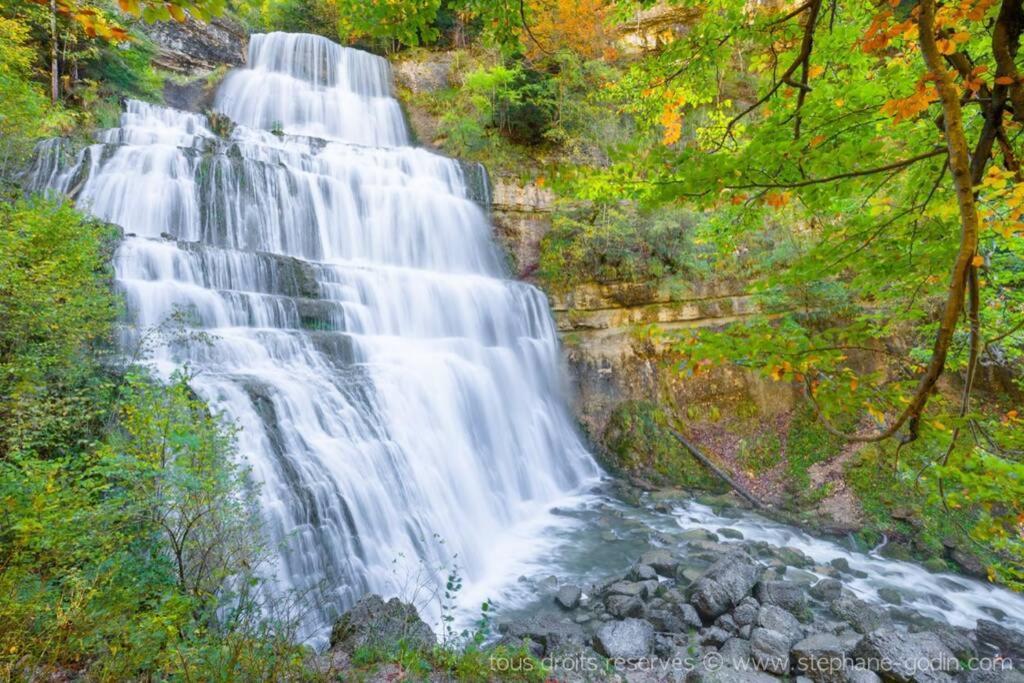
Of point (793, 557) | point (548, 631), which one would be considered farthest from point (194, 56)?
point (793, 557)

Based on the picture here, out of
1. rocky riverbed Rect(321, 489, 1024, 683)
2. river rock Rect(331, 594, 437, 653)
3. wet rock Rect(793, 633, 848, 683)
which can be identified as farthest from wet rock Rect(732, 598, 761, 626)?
river rock Rect(331, 594, 437, 653)

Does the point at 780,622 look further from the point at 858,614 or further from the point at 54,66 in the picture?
the point at 54,66

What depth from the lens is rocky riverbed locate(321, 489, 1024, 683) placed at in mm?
4273

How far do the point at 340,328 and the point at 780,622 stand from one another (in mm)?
7986

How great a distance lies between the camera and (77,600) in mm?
2387

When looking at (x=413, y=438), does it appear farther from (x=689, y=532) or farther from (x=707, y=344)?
(x=707, y=344)

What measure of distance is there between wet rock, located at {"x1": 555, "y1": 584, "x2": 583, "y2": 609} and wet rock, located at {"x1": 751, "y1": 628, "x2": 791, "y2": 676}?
6.56ft

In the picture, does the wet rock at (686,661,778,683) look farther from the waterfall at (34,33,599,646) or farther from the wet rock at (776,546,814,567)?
the wet rock at (776,546,814,567)

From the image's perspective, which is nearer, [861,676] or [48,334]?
[861,676]

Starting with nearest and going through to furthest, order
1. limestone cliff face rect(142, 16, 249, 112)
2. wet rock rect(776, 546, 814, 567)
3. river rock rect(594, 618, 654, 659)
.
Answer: river rock rect(594, 618, 654, 659) → wet rock rect(776, 546, 814, 567) → limestone cliff face rect(142, 16, 249, 112)

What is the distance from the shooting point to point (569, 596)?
5.94m

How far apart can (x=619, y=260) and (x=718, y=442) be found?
5.29m

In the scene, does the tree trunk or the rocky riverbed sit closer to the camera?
the rocky riverbed

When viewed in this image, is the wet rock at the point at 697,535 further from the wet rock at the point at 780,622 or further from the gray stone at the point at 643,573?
the wet rock at the point at 780,622
